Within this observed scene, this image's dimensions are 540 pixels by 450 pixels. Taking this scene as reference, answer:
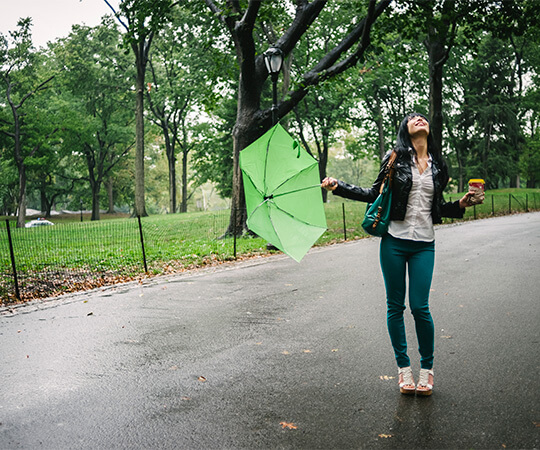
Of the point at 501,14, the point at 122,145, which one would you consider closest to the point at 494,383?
the point at 501,14

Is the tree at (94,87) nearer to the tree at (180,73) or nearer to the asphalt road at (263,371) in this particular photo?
the tree at (180,73)

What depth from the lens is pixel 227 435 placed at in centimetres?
328

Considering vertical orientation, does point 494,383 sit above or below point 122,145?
below

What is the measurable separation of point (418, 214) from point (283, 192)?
117cm

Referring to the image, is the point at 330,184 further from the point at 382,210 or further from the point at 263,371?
the point at 263,371

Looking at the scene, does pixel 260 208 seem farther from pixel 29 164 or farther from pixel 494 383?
pixel 29 164

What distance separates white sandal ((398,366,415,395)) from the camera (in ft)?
12.7

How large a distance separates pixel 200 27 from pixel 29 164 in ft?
53.6

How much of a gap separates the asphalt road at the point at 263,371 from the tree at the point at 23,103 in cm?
2970

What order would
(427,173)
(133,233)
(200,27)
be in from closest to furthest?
1. (427,173)
2. (133,233)
3. (200,27)

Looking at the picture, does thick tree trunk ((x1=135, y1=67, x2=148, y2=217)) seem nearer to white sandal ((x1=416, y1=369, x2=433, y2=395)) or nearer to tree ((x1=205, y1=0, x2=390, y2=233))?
tree ((x1=205, y1=0, x2=390, y2=233))

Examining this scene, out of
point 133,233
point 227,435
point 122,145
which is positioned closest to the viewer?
point 227,435

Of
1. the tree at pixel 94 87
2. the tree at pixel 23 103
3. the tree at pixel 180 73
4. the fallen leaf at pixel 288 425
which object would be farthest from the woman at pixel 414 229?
the tree at pixel 23 103

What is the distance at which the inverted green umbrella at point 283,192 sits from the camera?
436 cm
